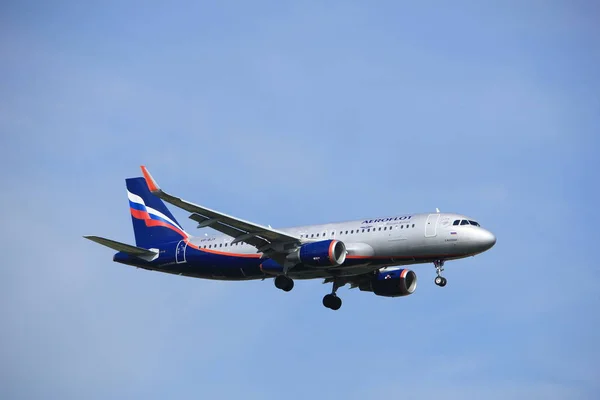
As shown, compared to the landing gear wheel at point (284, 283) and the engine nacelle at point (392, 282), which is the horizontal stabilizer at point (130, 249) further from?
the engine nacelle at point (392, 282)

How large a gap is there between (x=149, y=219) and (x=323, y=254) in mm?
15377

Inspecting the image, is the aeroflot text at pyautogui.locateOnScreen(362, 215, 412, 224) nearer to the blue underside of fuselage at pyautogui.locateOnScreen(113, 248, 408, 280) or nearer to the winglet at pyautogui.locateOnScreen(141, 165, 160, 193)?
the blue underside of fuselage at pyautogui.locateOnScreen(113, 248, 408, 280)

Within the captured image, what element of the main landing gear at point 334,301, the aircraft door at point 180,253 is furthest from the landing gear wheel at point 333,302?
the aircraft door at point 180,253

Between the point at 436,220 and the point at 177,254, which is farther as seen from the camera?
the point at 177,254

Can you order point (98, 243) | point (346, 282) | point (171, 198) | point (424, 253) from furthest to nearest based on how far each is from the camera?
point (346, 282)
point (98, 243)
point (424, 253)
point (171, 198)

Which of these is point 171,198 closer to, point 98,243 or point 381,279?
point 98,243

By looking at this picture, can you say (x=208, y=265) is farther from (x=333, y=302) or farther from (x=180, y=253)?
(x=333, y=302)

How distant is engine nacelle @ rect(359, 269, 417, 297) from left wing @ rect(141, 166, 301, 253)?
7.32 meters

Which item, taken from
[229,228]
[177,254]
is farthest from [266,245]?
[177,254]

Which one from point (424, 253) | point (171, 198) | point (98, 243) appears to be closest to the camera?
point (171, 198)

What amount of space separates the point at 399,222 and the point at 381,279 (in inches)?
273

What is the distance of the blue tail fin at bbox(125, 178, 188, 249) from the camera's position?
6405cm

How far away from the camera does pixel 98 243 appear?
2286 inches

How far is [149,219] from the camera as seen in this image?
65312 millimetres
